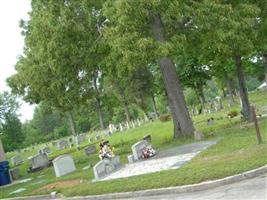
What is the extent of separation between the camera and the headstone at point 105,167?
1822 cm

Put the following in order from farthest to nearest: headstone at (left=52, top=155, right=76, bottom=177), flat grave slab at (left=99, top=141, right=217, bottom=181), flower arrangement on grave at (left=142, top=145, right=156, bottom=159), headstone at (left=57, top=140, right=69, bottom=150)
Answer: headstone at (left=57, top=140, right=69, bottom=150), headstone at (left=52, top=155, right=76, bottom=177), flower arrangement on grave at (left=142, top=145, right=156, bottom=159), flat grave slab at (left=99, top=141, right=217, bottom=181)

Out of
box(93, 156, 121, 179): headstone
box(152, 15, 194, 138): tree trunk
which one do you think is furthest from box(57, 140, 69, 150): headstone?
box(93, 156, 121, 179): headstone

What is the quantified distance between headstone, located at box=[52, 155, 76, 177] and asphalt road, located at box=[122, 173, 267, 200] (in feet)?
33.6

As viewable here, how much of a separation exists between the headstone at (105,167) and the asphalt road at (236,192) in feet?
18.5

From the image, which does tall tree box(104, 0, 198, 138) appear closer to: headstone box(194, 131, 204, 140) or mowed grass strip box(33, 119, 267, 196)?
headstone box(194, 131, 204, 140)

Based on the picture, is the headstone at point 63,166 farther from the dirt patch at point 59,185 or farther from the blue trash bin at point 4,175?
the blue trash bin at point 4,175

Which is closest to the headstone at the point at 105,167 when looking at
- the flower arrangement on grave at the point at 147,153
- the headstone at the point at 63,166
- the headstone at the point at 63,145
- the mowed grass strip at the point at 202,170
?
the mowed grass strip at the point at 202,170

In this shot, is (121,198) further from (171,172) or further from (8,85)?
(8,85)

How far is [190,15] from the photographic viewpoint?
2277cm

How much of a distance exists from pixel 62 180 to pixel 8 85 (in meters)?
14.8

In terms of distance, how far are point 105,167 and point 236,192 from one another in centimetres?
843

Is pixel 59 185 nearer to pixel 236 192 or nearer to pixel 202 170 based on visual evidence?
pixel 202 170

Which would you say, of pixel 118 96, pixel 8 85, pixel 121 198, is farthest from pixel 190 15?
pixel 118 96

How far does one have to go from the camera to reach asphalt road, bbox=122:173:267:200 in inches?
409
